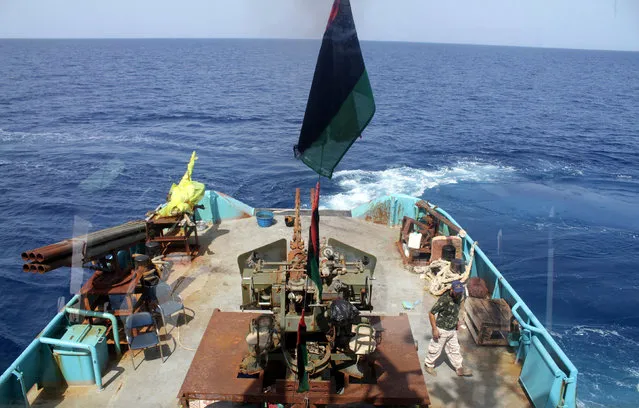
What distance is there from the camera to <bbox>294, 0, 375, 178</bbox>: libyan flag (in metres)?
3.14

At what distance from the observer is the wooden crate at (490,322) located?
27.5ft

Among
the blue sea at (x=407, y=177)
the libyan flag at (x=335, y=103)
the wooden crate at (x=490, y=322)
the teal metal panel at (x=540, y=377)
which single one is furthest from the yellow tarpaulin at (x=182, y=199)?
the libyan flag at (x=335, y=103)

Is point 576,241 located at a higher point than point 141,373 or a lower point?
lower

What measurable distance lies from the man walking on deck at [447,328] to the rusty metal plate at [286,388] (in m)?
0.88

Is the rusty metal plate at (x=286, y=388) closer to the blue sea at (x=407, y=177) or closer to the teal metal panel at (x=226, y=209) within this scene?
the blue sea at (x=407, y=177)

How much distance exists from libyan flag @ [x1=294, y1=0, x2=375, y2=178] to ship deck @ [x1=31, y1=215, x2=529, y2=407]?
5.51 m

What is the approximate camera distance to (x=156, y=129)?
4288 cm

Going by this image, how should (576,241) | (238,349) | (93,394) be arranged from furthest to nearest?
(576,241) → (93,394) → (238,349)

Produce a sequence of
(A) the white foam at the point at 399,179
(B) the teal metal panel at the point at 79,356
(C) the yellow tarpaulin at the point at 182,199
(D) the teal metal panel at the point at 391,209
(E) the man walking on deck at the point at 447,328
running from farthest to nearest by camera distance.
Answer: (A) the white foam at the point at 399,179, (D) the teal metal panel at the point at 391,209, (C) the yellow tarpaulin at the point at 182,199, (B) the teal metal panel at the point at 79,356, (E) the man walking on deck at the point at 447,328

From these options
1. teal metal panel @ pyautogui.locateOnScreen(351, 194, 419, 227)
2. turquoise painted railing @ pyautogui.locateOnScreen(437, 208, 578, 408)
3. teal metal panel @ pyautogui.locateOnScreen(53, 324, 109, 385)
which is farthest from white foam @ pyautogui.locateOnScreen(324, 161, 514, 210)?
teal metal panel @ pyautogui.locateOnScreen(53, 324, 109, 385)

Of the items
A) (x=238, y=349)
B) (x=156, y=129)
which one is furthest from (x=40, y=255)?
(x=156, y=129)

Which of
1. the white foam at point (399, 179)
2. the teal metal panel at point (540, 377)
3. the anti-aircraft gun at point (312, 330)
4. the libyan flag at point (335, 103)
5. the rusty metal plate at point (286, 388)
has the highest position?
the libyan flag at point (335, 103)

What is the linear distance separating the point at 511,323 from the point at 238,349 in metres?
5.17

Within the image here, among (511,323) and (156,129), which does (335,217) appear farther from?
(156,129)
